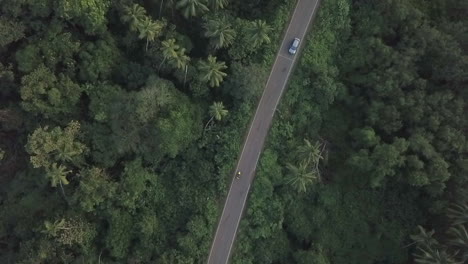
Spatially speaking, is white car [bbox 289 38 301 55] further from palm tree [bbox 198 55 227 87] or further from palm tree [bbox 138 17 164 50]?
palm tree [bbox 138 17 164 50]

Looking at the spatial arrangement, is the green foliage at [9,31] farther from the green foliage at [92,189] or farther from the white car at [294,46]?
the white car at [294,46]

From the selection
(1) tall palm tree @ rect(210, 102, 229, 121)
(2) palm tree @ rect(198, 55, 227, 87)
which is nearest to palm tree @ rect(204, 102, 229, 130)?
(1) tall palm tree @ rect(210, 102, 229, 121)

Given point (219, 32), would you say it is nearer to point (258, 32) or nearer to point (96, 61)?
point (258, 32)

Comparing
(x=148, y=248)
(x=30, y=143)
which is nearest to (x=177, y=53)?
(x=30, y=143)

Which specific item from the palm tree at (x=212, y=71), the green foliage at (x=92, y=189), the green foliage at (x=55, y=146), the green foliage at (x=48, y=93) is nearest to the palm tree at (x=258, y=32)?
the palm tree at (x=212, y=71)

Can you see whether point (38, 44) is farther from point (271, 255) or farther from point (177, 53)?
point (271, 255)

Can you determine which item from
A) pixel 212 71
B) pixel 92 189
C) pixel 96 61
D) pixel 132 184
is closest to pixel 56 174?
pixel 92 189
